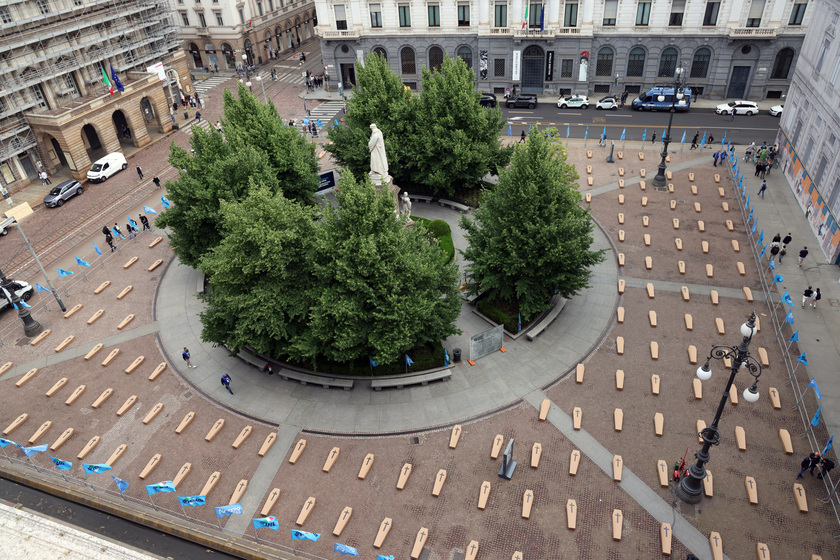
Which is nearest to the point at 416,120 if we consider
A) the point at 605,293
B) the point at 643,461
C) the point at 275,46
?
the point at 605,293

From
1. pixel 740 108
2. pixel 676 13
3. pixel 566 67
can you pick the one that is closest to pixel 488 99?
pixel 566 67

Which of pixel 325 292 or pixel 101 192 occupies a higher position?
pixel 325 292

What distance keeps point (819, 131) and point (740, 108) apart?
20.6m

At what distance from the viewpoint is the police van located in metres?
62.9

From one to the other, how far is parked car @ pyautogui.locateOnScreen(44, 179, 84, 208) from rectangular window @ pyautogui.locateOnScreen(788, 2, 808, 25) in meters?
72.7

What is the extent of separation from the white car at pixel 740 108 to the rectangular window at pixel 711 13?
890cm

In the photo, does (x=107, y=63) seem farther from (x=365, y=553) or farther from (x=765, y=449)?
(x=765, y=449)

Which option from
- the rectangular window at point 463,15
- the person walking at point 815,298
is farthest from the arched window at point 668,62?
the person walking at point 815,298

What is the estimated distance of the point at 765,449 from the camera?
88.7ft

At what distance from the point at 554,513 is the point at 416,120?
99.4 feet

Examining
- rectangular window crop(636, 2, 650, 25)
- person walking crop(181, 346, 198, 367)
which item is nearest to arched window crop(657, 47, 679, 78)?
rectangular window crop(636, 2, 650, 25)

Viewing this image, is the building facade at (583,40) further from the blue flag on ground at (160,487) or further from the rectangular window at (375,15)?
the blue flag on ground at (160,487)

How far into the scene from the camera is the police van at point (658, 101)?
206ft

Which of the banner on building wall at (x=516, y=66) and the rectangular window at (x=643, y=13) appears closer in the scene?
the rectangular window at (x=643, y=13)
